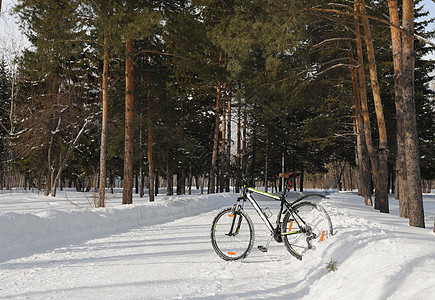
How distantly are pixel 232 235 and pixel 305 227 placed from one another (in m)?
1.27

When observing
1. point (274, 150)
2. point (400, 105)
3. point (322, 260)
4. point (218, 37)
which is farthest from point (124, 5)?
point (274, 150)

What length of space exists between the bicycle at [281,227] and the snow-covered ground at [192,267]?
24cm

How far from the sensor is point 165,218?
1212 cm

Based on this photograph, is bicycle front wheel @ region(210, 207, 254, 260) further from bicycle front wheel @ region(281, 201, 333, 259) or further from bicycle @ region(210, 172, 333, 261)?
bicycle front wheel @ region(281, 201, 333, 259)

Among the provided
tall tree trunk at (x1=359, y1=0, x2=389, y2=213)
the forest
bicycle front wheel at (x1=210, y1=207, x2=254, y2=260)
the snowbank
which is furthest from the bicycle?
tall tree trunk at (x1=359, y1=0, x2=389, y2=213)

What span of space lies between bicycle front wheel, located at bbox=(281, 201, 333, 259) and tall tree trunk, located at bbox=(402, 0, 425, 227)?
193 inches

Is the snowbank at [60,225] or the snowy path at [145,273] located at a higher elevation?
the snowbank at [60,225]

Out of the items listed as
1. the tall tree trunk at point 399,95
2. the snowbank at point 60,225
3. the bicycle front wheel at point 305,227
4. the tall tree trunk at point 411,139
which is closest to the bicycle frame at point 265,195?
the bicycle front wheel at point 305,227

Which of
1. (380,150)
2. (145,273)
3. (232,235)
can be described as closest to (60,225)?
(145,273)

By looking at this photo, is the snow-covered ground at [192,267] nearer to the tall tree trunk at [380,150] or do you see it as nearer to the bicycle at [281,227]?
the bicycle at [281,227]

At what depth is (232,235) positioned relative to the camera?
233 inches

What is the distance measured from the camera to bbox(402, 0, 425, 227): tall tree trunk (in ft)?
29.2

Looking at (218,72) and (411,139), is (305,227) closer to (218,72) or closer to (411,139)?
(411,139)

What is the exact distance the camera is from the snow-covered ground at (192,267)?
3433 mm
